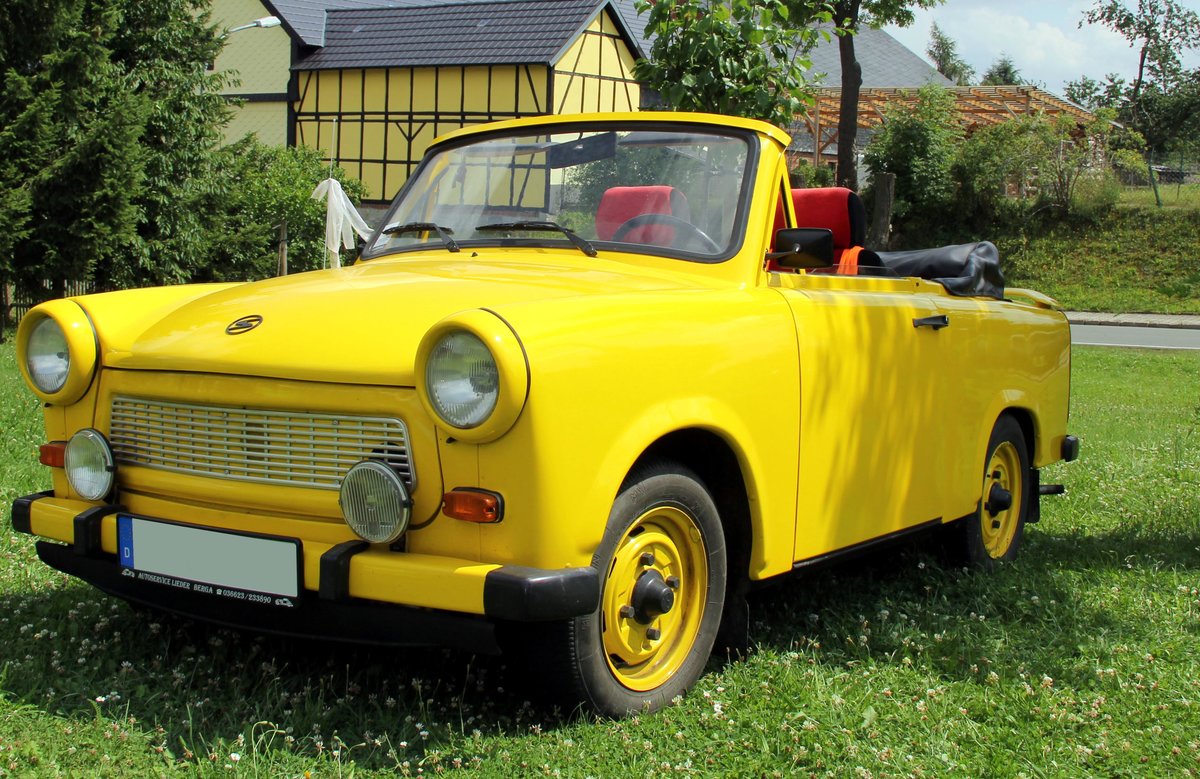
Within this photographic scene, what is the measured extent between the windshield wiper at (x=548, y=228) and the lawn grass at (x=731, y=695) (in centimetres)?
139

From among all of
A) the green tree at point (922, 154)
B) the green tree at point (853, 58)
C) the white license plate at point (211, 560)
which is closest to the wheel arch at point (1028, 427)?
the white license plate at point (211, 560)

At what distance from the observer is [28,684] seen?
3.59 m

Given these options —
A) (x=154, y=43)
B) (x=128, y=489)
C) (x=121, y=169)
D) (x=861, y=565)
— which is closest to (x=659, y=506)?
(x=128, y=489)

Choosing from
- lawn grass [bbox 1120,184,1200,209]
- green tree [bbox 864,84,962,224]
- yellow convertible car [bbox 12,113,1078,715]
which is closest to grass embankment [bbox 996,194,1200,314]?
lawn grass [bbox 1120,184,1200,209]

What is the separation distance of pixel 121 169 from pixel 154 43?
2468mm

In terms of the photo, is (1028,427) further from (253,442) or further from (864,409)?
(253,442)

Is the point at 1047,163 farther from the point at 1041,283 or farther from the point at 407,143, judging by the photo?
the point at 407,143

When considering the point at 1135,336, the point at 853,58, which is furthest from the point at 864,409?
the point at 853,58

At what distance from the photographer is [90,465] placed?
12.0ft

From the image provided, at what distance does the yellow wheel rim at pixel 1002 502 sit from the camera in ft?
18.0

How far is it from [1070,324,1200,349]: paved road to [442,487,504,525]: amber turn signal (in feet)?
57.4

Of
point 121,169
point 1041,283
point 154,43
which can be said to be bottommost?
point 1041,283

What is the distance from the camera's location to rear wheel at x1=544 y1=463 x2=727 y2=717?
10.7ft

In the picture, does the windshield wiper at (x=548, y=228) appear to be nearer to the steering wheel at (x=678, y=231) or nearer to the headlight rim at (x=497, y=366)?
the steering wheel at (x=678, y=231)
